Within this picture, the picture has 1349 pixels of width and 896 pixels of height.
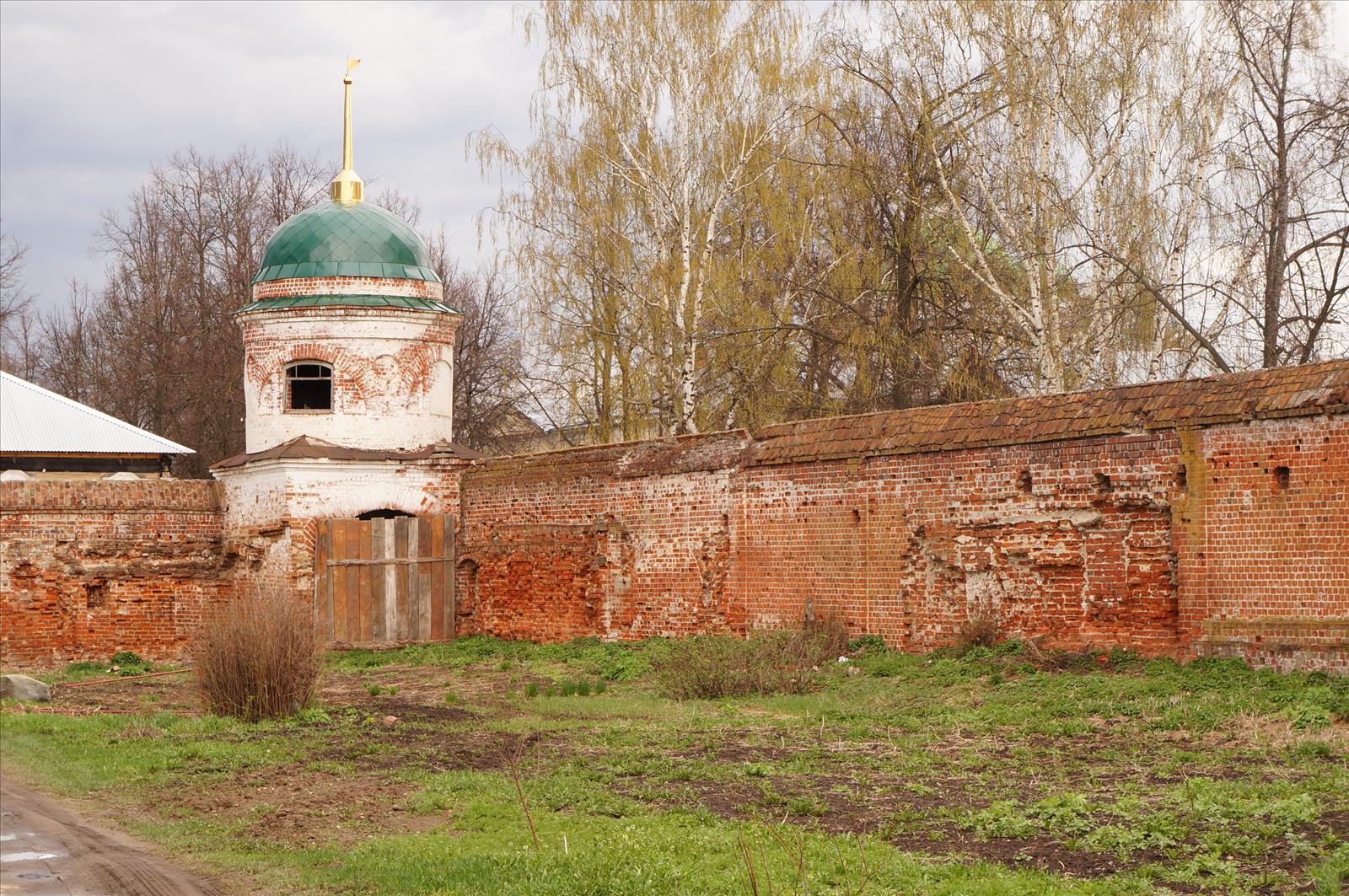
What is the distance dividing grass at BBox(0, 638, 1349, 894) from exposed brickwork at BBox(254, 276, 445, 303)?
28.8 ft

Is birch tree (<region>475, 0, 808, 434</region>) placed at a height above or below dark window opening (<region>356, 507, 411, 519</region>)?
above

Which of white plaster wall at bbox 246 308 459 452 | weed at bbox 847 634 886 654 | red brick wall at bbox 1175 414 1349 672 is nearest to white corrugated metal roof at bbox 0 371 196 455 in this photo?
white plaster wall at bbox 246 308 459 452

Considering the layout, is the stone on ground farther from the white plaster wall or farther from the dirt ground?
the white plaster wall

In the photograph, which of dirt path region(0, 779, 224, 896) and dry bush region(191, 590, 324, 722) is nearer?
dirt path region(0, 779, 224, 896)

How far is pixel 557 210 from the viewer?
26.9 meters

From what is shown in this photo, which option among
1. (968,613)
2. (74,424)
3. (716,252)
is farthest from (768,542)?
(74,424)

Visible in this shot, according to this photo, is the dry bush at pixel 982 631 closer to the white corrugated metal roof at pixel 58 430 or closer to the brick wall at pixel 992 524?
the brick wall at pixel 992 524

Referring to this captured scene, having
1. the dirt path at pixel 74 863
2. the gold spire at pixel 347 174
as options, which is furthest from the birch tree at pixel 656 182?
the dirt path at pixel 74 863

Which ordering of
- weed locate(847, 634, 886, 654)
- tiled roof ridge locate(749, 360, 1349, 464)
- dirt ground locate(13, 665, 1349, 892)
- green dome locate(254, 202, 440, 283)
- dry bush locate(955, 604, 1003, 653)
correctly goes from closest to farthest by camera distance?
dirt ground locate(13, 665, 1349, 892) < tiled roof ridge locate(749, 360, 1349, 464) < dry bush locate(955, 604, 1003, 653) < weed locate(847, 634, 886, 654) < green dome locate(254, 202, 440, 283)

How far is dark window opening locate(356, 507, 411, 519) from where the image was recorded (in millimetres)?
22312

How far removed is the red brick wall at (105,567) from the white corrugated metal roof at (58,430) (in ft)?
25.4

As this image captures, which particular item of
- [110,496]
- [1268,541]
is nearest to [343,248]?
[110,496]

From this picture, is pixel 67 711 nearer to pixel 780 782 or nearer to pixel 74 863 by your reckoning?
pixel 74 863

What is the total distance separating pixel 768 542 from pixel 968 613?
3118 mm
